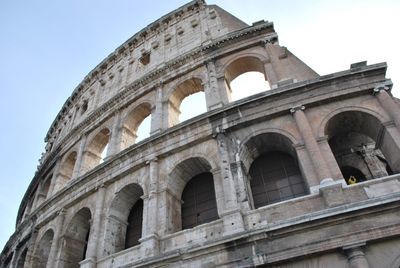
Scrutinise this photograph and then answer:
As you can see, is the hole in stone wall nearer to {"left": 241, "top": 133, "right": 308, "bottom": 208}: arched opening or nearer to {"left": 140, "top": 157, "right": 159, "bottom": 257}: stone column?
{"left": 140, "top": 157, "right": 159, "bottom": 257}: stone column

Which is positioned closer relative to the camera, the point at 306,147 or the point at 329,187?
the point at 329,187

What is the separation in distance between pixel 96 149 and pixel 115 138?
2247 mm

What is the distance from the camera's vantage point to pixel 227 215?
296 inches

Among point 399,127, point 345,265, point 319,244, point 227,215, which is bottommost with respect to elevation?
point 345,265

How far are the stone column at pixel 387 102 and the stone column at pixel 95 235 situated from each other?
28.2 ft

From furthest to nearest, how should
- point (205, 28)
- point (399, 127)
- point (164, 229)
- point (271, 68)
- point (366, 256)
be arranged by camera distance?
point (205, 28)
point (271, 68)
point (164, 229)
point (399, 127)
point (366, 256)

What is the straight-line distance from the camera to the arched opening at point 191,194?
900cm

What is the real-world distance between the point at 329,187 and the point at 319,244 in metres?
1.32

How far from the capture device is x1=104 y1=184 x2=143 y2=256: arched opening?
9670mm

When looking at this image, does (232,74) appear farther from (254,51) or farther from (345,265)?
(345,265)

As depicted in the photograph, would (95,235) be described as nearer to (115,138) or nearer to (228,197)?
(115,138)

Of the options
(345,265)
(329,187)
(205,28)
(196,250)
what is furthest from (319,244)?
(205,28)

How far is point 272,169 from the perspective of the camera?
30.0 feet

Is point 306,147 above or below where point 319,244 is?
above
